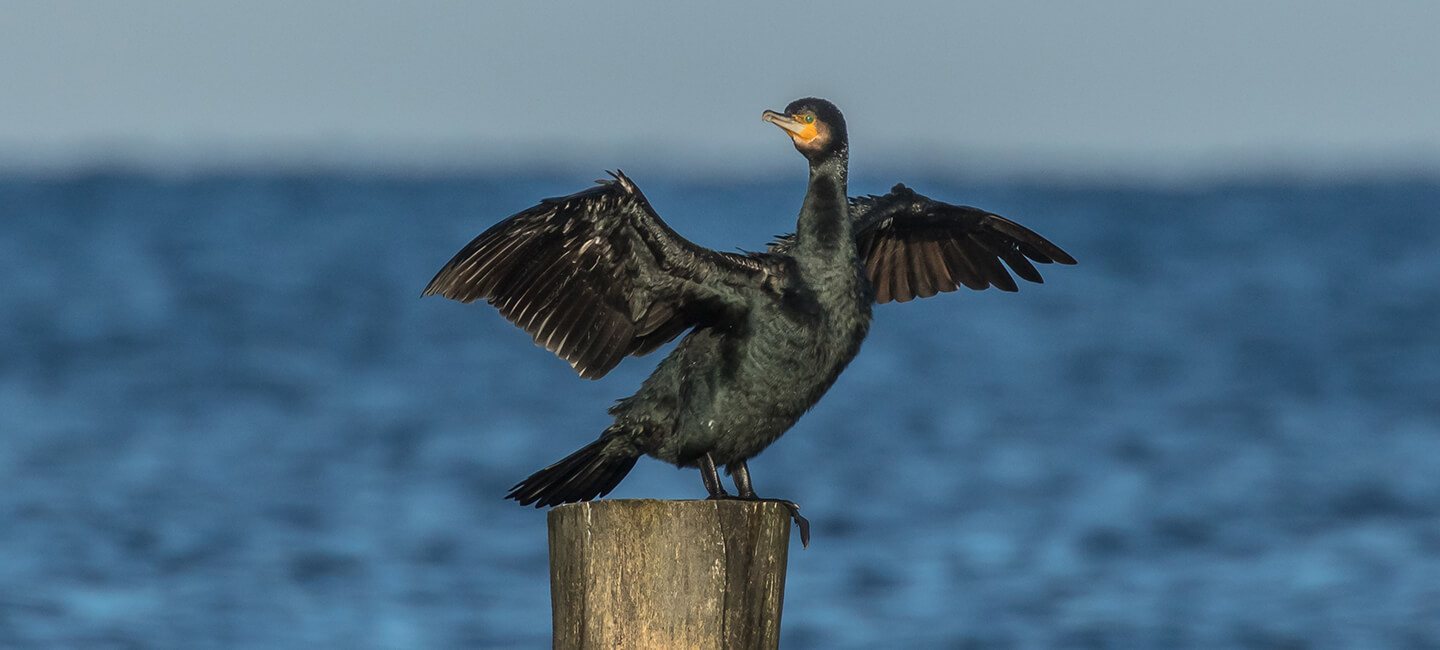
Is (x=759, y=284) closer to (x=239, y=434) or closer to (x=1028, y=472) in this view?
(x=1028, y=472)

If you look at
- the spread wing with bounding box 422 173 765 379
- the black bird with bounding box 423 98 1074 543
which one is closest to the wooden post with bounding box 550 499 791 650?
the black bird with bounding box 423 98 1074 543

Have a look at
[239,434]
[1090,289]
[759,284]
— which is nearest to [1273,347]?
[1090,289]

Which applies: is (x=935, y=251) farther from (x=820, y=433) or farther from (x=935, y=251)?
(x=820, y=433)

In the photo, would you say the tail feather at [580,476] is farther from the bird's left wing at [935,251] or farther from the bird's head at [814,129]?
the bird's left wing at [935,251]

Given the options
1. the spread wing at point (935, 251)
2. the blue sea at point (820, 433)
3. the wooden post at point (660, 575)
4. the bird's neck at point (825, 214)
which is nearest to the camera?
the wooden post at point (660, 575)

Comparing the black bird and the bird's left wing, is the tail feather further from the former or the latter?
the bird's left wing

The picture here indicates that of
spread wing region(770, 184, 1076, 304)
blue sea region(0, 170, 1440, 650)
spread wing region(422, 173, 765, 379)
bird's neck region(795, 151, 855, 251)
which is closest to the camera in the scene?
spread wing region(422, 173, 765, 379)

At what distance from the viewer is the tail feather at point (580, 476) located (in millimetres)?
5180

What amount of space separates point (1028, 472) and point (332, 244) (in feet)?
51.5

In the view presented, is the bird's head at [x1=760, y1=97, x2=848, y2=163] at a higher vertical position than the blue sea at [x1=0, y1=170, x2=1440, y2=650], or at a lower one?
lower

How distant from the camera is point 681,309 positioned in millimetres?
5410

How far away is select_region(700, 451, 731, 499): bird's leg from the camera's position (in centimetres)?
526

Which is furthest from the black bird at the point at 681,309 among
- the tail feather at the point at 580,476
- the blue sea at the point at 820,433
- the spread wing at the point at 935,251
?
the blue sea at the point at 820,433

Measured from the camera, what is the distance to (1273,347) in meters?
23.7
